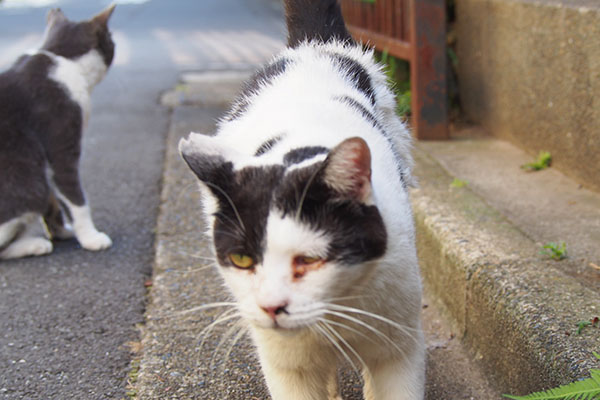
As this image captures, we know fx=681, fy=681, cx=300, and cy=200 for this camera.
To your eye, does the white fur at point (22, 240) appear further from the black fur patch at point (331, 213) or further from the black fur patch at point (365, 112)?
the black fur patch at point (331, 213)

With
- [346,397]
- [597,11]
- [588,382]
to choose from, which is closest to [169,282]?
[346,397]

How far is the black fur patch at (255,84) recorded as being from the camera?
7.70 feet

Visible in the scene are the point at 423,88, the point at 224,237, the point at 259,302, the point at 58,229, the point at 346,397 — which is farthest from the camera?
the point at 423,88

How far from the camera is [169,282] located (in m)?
2.88

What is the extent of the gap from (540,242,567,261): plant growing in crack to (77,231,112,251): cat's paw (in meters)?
2.08

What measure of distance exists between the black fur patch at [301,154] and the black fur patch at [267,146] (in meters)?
0.14

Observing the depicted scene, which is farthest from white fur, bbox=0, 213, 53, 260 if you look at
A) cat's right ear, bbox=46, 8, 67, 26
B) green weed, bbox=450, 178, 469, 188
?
green weed, bbox=450, 178, 469, 188

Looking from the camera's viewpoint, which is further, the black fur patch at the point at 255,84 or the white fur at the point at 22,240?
the white fur at the point at 22,240

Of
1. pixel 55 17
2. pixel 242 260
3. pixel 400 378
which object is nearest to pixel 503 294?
pixel 400 378

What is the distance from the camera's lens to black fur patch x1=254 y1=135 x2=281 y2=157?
180 cm

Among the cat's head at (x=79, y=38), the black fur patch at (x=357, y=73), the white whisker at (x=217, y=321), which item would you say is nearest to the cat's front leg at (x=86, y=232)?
the cat's head at (x=79, y=38)

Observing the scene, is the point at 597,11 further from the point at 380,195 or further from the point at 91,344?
the point at 91,344

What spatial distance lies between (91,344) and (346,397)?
0.95m

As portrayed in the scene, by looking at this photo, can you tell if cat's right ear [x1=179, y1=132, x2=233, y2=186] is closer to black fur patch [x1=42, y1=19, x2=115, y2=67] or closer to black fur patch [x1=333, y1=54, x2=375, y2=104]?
black fur patch [x1=333, y1=54, x2=375, y2=104]
